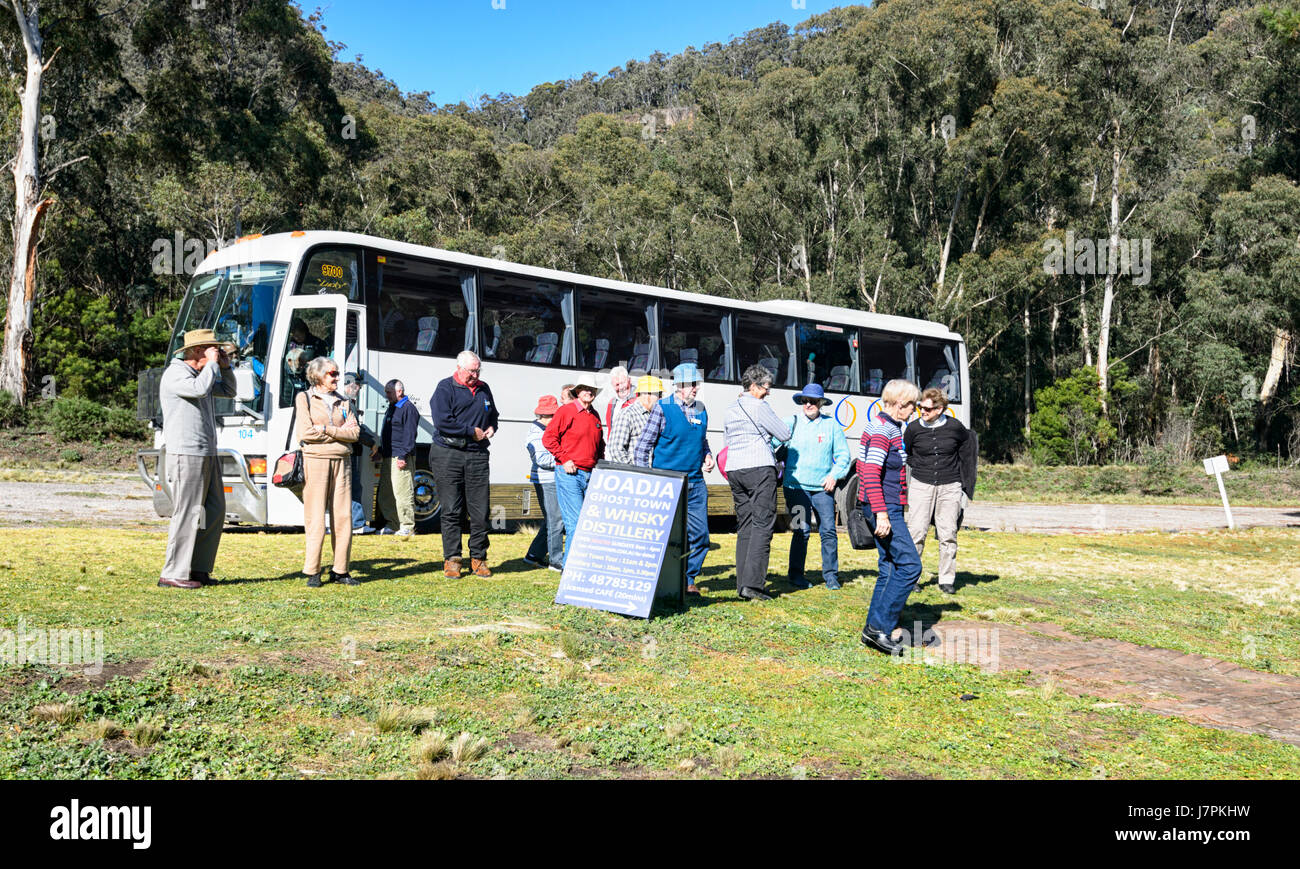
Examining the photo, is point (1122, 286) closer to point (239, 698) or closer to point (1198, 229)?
point (1198, 229)

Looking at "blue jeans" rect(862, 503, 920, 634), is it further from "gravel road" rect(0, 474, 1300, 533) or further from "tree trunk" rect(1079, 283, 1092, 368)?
"tree trunk" rect(1079, 283, 1092, 368)

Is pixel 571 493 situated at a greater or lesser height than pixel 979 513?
greater

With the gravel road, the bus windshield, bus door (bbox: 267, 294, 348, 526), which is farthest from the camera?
the gravel road

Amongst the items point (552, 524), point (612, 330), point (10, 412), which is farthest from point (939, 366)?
point (10, 412)

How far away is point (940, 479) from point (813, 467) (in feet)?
4.39

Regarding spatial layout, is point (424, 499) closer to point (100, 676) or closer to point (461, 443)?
→ point (461, 443)

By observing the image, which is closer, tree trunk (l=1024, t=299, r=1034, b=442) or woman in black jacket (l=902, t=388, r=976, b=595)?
woman in black jacket (l=902, t=388, r=976, b=595)

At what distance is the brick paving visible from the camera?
20.3 feet

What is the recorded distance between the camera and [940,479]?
10.4m

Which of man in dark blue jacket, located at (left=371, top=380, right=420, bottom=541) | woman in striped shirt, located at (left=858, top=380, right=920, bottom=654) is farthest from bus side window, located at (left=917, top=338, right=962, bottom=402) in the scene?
woman in striped shirt, located at (left=858, top=380, right=920, bottom=654)

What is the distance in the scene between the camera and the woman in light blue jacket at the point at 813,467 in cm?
1009

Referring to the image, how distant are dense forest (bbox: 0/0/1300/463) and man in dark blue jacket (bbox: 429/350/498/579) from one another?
25814 mm

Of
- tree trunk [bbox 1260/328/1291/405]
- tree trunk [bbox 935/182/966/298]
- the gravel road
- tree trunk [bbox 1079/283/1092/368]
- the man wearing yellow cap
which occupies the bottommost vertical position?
the gravel road
